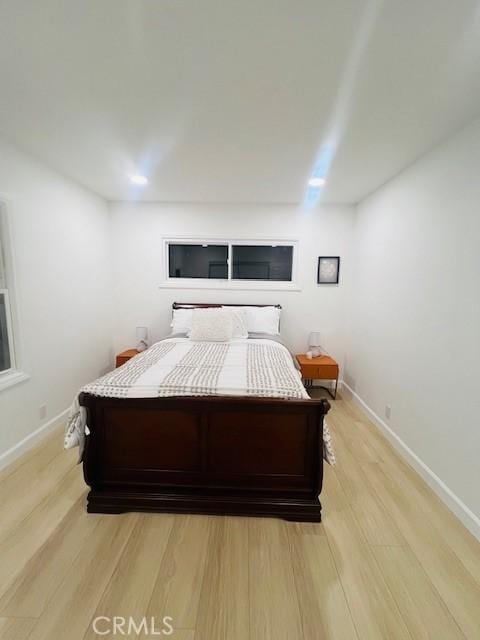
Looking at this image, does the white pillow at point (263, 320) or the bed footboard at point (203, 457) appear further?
the white pillow at point (263, 320)

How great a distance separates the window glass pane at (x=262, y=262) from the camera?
12.4ft

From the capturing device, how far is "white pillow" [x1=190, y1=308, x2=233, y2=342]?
10.4 ft

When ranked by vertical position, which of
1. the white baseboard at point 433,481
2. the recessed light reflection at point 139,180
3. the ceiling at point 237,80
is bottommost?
the white baseboard at point 433,481

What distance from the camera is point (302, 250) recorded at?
370cm

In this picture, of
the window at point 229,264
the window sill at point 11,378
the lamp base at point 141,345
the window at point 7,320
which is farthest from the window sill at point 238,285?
the window sill at point 11,378

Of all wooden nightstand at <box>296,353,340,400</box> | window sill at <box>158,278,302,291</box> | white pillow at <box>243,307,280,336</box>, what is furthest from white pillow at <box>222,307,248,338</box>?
wooden nightstand at <box>296,353,340,400</box>

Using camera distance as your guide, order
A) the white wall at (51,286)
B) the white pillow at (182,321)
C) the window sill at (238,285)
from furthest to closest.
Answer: the window sill at (238,285), the white pillow at (182,321), the white wall at (51,286)

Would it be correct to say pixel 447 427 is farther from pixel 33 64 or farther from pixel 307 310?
pixel 33 64

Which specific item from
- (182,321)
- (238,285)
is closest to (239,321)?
(238,285)

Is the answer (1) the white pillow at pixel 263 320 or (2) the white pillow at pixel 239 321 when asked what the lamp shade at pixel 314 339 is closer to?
(1) the white pillow at pixel 263 320

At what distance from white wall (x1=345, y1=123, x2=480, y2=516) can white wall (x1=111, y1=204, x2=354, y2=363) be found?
2.34ft

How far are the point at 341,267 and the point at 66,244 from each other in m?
3.26

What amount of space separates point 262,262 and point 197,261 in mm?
905

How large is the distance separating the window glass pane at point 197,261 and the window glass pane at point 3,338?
1943 millimetres
